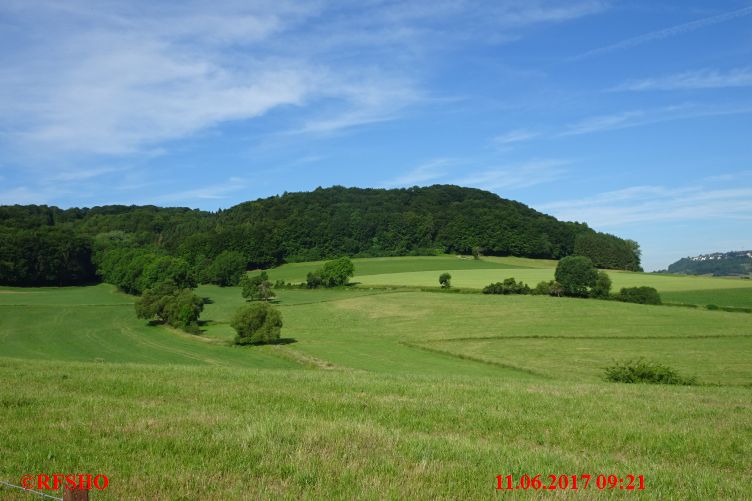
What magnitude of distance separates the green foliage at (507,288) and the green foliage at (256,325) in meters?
46.0

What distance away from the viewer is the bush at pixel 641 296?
3167 inches

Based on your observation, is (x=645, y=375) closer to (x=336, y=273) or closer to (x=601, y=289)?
(x=601, y=289)

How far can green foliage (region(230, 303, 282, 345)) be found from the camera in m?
52.9

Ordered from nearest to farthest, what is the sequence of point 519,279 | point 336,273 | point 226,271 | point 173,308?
point 173,308 → point 519,279 → point 336,273 → point 226,271

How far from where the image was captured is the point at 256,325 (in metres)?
53.4

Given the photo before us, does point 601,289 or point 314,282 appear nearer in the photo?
point 601,289

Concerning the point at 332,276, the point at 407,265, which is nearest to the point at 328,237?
the point at 407,265

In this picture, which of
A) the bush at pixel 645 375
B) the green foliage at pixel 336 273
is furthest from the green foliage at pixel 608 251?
the bush at pixel 645 375

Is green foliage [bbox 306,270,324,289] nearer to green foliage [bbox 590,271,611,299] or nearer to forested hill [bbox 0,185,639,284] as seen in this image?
forested hill [bbox 0,185,639,284]

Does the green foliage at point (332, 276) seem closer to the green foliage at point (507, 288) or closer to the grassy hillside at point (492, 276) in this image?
the grassy hillside at point (492, 276)

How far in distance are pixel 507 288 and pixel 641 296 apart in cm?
1952

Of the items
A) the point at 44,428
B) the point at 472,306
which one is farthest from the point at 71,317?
the point at 44,428

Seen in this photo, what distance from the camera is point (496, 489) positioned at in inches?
259

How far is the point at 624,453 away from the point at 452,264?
405ft
